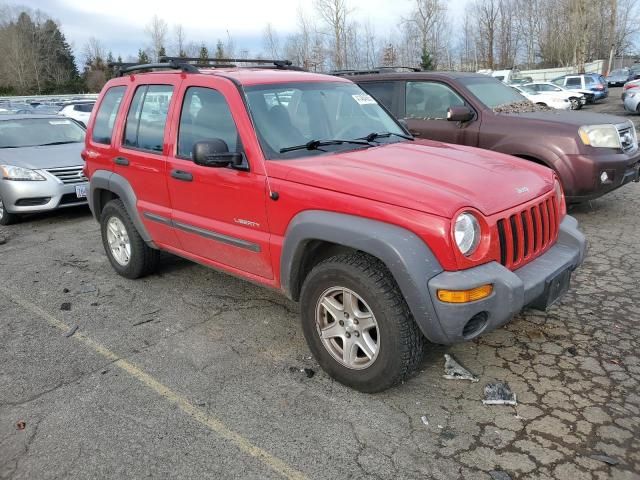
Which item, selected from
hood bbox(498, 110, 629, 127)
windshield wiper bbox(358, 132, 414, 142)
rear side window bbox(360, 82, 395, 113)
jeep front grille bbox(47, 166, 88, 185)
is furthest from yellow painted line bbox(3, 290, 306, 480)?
hood bbox(498, 110, 629, 127)

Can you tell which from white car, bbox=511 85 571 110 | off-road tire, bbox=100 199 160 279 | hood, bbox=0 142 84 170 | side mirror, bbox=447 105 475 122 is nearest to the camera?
off-road tire, bbox=100 199 160 279

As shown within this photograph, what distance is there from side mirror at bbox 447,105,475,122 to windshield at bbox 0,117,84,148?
606 cm

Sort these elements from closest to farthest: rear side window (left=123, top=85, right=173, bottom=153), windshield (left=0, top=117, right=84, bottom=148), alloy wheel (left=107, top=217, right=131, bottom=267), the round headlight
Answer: the round headlight, rear side window (left=123, top=85, right=173, bottom=153), alloy wheel (left=107, top=217, right=131, bottom=267), windshield (left=0, top=117, right=84, bottom=148)

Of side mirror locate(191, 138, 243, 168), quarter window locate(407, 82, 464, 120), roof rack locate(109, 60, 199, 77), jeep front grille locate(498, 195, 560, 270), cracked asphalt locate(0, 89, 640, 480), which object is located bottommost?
→ cracked asphalt locate(0, 89, 640, 480)

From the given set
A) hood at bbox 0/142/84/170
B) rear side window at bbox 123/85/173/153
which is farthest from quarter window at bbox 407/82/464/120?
hood at bbox 0/142/84/170

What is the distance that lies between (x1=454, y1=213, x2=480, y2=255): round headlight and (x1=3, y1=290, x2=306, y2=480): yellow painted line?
1381 mm

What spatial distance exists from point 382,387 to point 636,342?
1.86 m

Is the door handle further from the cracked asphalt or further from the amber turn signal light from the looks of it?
the amber turn signal light

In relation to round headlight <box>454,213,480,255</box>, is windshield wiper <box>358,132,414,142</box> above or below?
above

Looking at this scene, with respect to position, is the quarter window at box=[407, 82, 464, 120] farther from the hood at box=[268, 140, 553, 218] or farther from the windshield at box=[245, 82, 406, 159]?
the hood at box=[268, 140, 553, 218]

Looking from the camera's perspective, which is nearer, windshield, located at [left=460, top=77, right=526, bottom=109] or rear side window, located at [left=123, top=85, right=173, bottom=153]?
rear side window, located at [left=123, top=85, right=173, bottom=153]

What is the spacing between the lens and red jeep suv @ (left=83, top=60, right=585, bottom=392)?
9.09ft

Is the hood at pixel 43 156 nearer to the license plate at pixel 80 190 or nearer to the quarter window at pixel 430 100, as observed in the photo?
the license plate at pixel 80 190

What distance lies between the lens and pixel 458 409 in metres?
2.99
